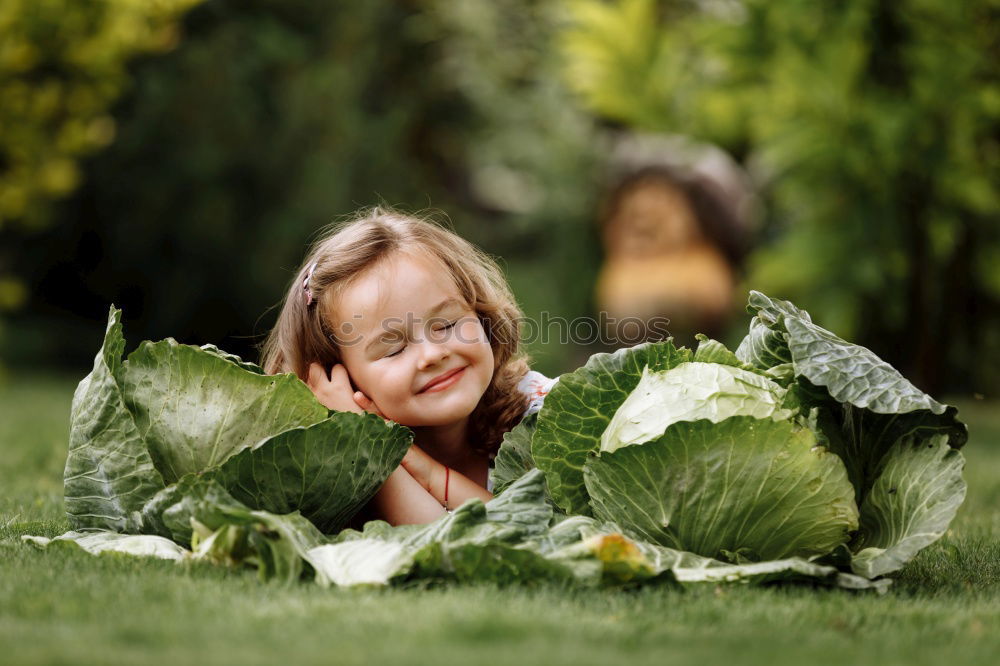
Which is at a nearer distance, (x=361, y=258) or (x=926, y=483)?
(x=926, y=483)

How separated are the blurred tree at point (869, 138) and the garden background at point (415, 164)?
2cm

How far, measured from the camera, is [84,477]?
3.26m

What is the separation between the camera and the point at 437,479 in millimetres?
3664

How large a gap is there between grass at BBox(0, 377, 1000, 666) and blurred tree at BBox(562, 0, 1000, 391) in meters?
5.87

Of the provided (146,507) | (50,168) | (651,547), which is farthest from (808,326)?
(50,168)

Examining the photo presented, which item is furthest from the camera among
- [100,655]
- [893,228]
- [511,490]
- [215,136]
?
[215,136]

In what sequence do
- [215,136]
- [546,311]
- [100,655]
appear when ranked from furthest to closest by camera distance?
[546,311] → [215,136] → [100,655]

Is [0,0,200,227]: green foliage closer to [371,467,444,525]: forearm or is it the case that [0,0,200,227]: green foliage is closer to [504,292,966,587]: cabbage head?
[371,467,444,525]: forearm

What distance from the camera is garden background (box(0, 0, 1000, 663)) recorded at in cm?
840

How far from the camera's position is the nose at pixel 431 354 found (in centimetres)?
356

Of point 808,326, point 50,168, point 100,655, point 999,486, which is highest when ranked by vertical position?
point 50,168

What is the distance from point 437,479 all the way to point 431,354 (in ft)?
1.40

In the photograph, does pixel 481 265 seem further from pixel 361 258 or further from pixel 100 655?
pixel 100 655

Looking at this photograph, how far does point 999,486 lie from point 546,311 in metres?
7.18
